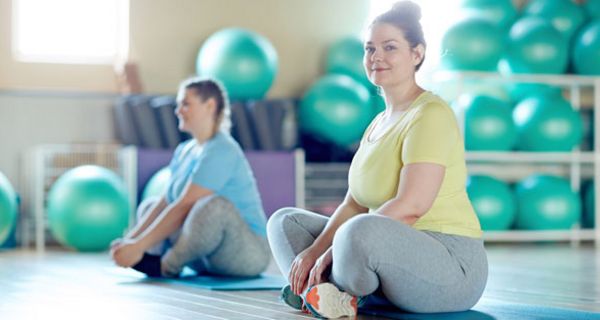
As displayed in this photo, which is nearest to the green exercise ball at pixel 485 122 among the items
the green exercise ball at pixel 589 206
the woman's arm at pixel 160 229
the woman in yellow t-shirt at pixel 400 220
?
the green exercise ball at pixel 589 206

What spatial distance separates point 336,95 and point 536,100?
4.24ft

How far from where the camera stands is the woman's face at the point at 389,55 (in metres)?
2.44

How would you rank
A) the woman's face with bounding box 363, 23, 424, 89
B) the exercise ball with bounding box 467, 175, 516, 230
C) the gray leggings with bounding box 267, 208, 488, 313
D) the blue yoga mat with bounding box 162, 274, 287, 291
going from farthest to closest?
the exercise ball with bounding box 467, 175, 516, 230, the blue yoga mat with bounding box 162, 274, 287, 291, the woman's face with bounding box 363, 23, 424, 89, the gray leggings with bounding box 267, 208, 488, 313

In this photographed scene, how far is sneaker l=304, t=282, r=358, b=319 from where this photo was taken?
7.73ft

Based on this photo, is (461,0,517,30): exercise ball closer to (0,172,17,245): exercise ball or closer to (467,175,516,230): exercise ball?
(467,175,516,230): exercise ball

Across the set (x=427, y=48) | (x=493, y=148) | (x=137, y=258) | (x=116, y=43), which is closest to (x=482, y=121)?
(x=493, y=148)

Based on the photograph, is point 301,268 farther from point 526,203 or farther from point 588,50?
point 588,50

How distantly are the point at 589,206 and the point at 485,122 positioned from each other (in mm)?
1211

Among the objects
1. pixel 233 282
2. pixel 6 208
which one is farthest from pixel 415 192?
pixel 6 208

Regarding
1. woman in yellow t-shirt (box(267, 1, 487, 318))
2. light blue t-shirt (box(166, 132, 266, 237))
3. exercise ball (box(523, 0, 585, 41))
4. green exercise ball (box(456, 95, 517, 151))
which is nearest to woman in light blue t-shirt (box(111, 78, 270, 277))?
light blue t-shirt (box(166, 132, 266, 237))

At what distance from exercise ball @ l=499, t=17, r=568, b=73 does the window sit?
8.20 ft

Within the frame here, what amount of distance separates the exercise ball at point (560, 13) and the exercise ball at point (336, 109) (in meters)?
1.40

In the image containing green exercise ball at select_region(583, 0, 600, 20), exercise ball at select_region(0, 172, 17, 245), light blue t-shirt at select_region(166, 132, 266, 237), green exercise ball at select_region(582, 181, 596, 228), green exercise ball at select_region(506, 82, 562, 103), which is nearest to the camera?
light blue t-shirt at select_region(166, 132, 266, 237)

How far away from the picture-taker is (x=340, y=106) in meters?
5.86
